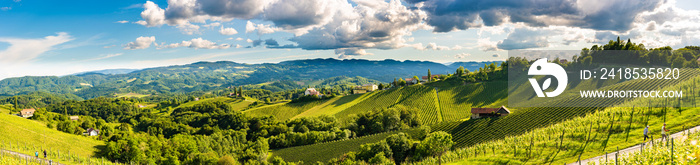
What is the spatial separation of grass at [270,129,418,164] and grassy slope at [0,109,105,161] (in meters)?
33.3

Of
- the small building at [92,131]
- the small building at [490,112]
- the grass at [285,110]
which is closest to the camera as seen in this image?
the small building at [490,112]

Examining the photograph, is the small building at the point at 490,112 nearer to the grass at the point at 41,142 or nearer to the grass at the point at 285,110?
the grass at the point at 41,142

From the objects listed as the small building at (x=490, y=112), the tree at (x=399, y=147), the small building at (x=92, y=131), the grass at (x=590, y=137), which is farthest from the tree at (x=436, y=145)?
the small building at (x=92, y=131)

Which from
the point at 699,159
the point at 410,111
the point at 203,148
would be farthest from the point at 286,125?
the point at 699,159

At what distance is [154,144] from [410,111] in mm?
60669

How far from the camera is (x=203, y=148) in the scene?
69.9 metres

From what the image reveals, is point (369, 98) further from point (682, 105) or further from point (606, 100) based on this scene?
point (682, 105)

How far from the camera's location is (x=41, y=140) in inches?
2159

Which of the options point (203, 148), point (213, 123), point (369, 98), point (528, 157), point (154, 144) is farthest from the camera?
point (369, 98)

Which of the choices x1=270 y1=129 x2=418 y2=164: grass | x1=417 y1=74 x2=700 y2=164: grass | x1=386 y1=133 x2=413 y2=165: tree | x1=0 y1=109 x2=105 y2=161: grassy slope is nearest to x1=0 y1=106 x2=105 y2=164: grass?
x1=0 y1=109 x2=105 y2=161: grassy slope

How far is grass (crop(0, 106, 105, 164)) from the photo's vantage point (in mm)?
49500

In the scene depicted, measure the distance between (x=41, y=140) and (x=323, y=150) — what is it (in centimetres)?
4685

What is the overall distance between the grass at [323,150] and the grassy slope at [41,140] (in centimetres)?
3332

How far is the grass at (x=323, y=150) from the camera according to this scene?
6475 cm
